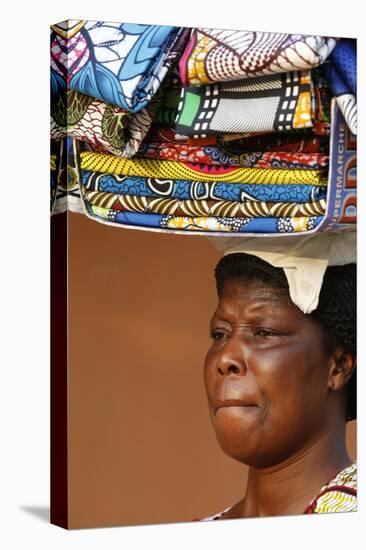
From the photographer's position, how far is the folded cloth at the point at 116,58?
383 cm

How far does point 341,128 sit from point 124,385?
3.37ft

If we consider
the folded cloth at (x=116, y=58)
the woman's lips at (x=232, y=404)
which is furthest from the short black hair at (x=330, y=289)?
the folded cloth at (x=116, y=58)

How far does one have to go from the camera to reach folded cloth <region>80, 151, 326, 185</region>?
3998 mm

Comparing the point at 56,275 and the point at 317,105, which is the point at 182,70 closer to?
the point at 317,105

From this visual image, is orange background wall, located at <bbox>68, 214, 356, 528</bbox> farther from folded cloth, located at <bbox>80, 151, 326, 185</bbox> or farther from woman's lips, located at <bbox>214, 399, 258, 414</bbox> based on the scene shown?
folded cloth, located at <bbox>80, 151, 326, 185</bbox>

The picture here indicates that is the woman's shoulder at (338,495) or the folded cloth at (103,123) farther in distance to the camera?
the woman's shoulder at (338,495)

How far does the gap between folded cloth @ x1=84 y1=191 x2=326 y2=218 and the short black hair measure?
0.15m

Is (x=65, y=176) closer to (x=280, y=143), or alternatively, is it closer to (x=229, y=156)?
(x=229, y=156)

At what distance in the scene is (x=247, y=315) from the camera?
413 cm

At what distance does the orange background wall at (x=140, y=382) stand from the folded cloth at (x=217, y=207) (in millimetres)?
80

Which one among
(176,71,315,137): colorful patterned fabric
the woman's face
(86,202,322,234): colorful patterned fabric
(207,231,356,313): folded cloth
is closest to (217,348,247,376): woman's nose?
the woman's face

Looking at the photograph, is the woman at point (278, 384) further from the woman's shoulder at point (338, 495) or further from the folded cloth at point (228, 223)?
the folded cloth at point (228, 223)

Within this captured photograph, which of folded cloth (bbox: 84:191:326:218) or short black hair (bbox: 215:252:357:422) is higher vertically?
folded cloth (bbox: 84:191:326:218)

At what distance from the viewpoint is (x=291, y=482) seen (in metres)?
4.19
